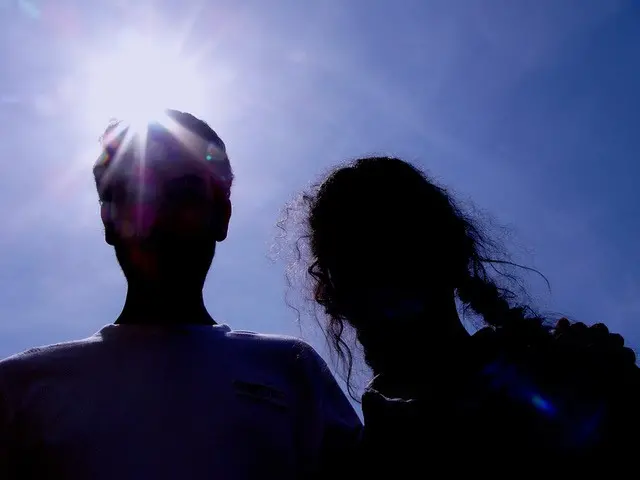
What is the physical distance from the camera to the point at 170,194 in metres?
2.94

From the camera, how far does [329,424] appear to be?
8.74ft

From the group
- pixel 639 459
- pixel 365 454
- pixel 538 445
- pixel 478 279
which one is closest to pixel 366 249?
pixel 478 279

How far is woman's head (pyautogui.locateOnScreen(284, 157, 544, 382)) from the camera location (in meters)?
2.75

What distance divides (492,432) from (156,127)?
2189mm

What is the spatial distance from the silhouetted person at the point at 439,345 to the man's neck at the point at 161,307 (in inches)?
28.4

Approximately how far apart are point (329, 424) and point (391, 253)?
33.2 inches

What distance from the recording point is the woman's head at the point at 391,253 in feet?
9.04

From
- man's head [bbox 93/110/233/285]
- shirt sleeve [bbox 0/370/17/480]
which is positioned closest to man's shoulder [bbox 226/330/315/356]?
man's head [bbox 93/110/233/285]

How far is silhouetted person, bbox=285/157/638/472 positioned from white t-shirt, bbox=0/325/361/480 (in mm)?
385

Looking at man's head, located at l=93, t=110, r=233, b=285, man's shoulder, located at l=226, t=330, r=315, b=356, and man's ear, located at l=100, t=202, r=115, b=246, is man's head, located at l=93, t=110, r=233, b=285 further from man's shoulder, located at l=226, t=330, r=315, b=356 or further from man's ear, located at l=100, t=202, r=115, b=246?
man's shoulder, located at l=226, t=330, r=315, b=356

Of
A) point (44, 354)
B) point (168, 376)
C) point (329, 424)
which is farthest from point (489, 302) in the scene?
point (44, 354)

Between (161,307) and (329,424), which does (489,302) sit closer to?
(329,424)

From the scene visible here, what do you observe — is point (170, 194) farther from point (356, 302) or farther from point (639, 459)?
point (639, 459)

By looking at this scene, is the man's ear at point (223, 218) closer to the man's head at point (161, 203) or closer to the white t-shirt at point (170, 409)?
the man's head at point (161, 203)
